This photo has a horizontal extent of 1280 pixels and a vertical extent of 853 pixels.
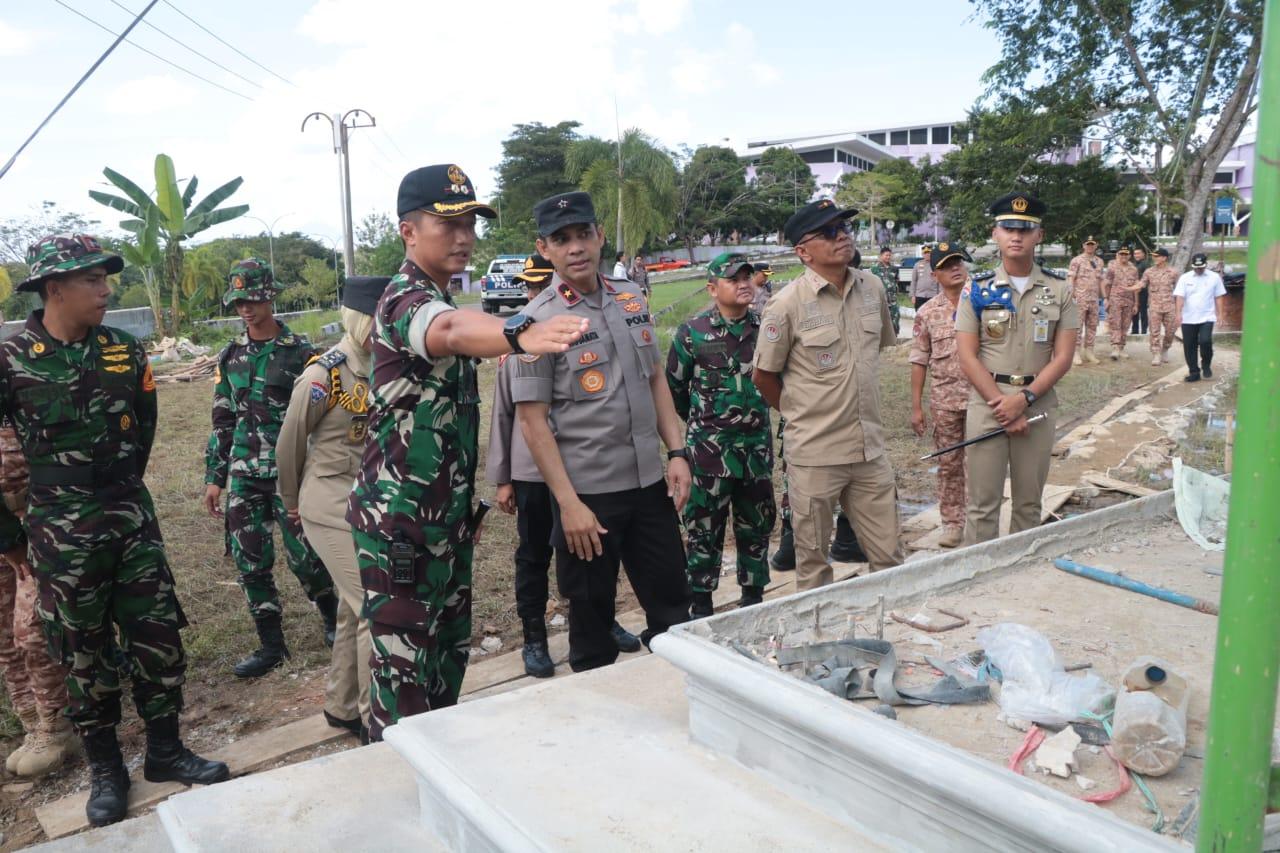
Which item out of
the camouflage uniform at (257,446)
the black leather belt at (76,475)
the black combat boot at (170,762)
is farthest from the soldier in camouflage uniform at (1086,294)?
the black leather belt at (76,475)

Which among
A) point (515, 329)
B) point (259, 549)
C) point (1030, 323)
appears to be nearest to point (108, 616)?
point (259, 549)

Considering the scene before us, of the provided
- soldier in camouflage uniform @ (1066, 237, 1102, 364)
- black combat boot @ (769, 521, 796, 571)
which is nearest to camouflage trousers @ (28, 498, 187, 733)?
black combat boot @ (769, 521, 796, 571)

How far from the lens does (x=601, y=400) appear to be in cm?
325

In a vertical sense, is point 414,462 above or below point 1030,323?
below

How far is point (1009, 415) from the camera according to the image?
415 centimetres

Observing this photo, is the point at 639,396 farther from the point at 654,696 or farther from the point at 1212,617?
the point at 1212,617

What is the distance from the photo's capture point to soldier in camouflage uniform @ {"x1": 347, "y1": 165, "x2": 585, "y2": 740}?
2.50m

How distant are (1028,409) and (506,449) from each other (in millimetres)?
2313

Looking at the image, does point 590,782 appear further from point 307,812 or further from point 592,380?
point 592,380

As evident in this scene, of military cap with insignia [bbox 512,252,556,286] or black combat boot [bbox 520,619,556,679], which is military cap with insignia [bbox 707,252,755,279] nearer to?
military cap with insignia [bbox 512,252,556,286]

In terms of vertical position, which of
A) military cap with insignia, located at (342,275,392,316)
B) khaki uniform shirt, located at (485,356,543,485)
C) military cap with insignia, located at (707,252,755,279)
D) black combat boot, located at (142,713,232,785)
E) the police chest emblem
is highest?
military cap with insignia, located at (707,252,755,279)

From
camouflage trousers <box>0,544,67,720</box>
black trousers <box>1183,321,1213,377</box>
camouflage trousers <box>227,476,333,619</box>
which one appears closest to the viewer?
camouflage trousers <box>0,544,67,720</box>

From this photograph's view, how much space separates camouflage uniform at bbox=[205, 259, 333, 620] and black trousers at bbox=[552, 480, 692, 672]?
5.01 feet

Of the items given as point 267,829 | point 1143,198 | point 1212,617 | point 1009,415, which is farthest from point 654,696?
point 1143,198
